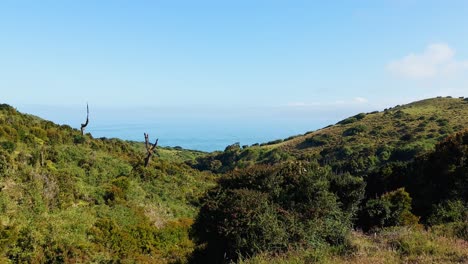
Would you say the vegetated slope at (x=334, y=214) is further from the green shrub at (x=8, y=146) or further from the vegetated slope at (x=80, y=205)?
the green shrub at (x=8, y=146)

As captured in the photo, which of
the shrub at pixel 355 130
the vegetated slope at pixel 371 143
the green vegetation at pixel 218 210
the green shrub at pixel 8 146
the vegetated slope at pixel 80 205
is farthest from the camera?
the shrub at pixel 355 130

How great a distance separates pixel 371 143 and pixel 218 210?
5594 cm

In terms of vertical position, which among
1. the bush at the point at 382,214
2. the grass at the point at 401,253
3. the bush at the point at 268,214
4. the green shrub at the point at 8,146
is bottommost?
the bush at the point at 382,214

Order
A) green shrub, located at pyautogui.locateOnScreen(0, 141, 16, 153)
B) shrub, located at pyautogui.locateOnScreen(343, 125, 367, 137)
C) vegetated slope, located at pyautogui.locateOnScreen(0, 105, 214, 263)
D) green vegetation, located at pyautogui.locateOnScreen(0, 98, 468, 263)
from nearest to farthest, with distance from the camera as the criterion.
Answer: green vegetation, located at pyautogui.locateOnScreen(0, 98, 468, 263), vegetated slope, located at pyautogui.locateOnScreen(0, 105, 214, 263), green shrub, located at pyautogui.locateOnScreen(0, 141, 16, 153), shrub, located at pyautogui.locateOnScreen(343, 125, 367, 137)

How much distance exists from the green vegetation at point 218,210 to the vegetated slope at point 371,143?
22.1m

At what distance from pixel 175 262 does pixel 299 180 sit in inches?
268

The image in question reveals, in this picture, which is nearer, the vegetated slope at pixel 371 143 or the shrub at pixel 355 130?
the vegetated slope at pixel 371 143

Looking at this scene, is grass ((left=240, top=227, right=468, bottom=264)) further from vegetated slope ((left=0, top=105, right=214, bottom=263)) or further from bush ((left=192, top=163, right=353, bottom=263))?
vegetated slope ((left=0, top=105, right=214, bottom=263))

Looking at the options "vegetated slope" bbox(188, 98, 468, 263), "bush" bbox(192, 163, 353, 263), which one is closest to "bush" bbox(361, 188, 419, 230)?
"vegetated slope" bbox(188, 98, 468, 263)

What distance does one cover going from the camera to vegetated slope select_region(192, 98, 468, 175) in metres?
53.4

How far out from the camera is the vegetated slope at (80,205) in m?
13.5

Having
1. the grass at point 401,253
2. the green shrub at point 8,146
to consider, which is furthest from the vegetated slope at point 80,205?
the grass at point 401,253

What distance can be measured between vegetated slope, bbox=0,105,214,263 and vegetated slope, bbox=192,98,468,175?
29624 mm

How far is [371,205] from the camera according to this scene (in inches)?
851
